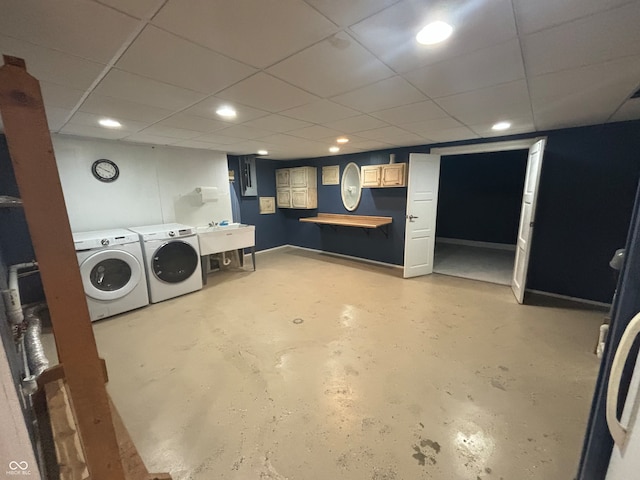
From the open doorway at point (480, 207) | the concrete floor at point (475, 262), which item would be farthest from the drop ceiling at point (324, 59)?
the open doorway at point (480, 207)

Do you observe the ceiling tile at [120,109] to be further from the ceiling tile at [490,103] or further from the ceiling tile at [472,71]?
the ceiling tile at [490,103]

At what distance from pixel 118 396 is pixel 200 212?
128 inches

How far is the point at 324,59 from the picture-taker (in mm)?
1442

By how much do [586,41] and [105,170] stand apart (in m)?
4.90

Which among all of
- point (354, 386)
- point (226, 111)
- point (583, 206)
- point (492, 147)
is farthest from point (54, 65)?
point (583, 206)

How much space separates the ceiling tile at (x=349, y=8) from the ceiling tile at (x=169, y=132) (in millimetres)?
2509

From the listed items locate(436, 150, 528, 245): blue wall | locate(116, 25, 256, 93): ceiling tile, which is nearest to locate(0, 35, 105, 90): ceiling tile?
locate(116, 25, 256, 93): ceiling tile

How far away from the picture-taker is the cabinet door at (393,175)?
4468mm

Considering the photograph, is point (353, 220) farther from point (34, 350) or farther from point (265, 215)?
point (34, 350)

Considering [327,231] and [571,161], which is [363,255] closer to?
[327,231]

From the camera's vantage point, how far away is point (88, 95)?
1.93 m

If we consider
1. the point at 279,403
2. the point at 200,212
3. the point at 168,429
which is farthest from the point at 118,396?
the point at 200,212

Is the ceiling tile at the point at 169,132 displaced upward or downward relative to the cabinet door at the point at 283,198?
upward

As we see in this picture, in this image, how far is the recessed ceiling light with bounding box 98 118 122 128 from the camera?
8.45ft
